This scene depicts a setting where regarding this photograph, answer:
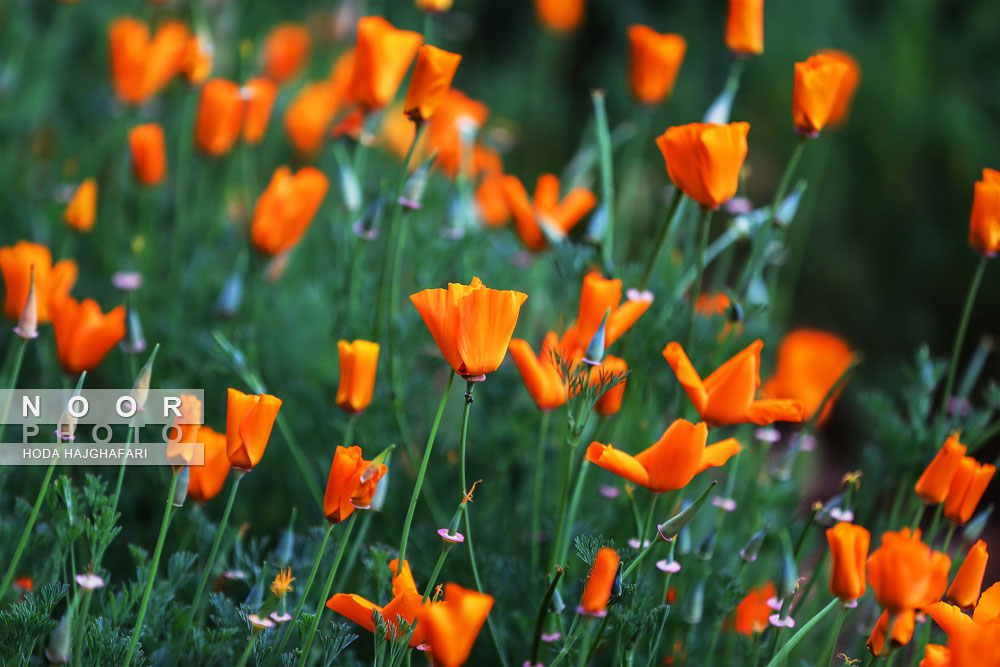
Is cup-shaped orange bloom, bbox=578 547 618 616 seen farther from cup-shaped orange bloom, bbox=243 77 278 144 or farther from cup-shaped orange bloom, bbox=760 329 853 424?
cup-shaped orange bloom, bbox=243 77 278 144

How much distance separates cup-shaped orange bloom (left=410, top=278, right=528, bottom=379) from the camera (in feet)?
2.67

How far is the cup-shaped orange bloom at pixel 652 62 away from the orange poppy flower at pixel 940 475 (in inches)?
27.7

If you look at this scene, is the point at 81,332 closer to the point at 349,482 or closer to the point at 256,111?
the point at 349,482

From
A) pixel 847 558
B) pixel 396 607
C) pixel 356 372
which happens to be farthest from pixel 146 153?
pixel 847 558

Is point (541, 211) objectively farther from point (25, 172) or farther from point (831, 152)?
point (831, 152)

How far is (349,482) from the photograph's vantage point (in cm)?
83

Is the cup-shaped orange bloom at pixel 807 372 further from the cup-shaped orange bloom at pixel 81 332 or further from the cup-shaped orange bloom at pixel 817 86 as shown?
the cup-shaped orange bloom at pixel 81 332

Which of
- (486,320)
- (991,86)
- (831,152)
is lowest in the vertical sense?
(831,152)

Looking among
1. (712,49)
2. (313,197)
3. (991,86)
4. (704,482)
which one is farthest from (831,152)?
(313,197)

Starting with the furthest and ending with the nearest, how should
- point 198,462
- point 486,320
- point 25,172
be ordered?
point 25,172, point 198,462, point 486,320

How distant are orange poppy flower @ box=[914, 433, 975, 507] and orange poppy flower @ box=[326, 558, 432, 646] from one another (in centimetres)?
51

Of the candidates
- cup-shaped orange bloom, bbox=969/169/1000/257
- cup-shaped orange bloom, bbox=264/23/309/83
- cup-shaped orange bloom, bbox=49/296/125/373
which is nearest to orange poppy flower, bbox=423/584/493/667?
cup-shaped orange bloom, bbox=49/296/125/373

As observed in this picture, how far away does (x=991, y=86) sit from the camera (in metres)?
3.38

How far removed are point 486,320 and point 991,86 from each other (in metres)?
3.18
